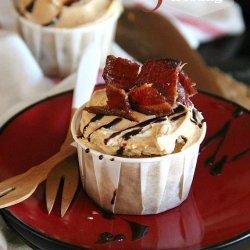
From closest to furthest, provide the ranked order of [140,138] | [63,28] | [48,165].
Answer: [140,138] < [48,165] < [63,28]

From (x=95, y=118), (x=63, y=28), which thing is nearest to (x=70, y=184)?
(x=95, y=118)

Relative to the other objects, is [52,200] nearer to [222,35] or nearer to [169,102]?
[169,102]

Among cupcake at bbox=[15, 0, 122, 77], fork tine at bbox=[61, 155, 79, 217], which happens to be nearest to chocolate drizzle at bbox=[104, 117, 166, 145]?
fork tine at bbox=[61, 155, 79, 217]

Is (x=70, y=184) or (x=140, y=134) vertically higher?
(x=140, y=134)

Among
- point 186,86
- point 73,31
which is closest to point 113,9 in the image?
point 73,31

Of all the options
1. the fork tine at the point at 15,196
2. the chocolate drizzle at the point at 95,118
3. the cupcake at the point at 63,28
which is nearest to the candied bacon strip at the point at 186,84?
the chocolate drizzle at the point at 95,118

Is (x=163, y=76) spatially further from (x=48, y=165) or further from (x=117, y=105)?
(x=48, y=165)
